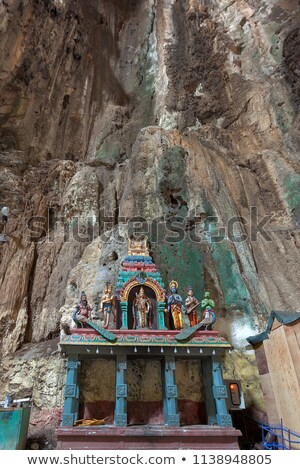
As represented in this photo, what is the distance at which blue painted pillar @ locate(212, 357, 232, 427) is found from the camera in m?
7.62

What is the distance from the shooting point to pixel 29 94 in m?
21.1

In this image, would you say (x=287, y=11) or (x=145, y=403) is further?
(x=287, y=11)

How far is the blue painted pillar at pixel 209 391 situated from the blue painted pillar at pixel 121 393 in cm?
233

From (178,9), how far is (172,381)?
32.0 meters

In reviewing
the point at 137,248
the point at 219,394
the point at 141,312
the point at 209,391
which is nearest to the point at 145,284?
the point at 141,312

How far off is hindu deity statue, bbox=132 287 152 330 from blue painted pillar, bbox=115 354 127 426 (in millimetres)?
1231

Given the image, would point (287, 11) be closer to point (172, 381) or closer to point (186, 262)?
point (186, 262)

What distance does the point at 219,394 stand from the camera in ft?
26.0

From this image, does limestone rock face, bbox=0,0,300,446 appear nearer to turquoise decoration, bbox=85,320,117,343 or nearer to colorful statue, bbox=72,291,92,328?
colorful statue, bbox=72,291,92,328

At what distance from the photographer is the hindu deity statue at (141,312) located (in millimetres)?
9211

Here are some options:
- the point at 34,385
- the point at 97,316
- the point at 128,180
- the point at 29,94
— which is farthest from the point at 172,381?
the point at 29,94

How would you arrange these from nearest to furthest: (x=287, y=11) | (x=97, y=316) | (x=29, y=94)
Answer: (x=97, y=316) < (x=29, y=94) < (x=287, y=11)

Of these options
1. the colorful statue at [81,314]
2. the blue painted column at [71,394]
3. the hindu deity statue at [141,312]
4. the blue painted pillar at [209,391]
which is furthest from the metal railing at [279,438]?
the colorful statue at [81,314]

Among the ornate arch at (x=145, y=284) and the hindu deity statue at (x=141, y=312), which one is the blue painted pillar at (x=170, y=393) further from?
the ornate arch at (x=145, y=284)
